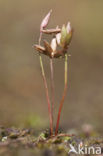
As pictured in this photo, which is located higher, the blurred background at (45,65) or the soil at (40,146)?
the blurred background at (45,65)

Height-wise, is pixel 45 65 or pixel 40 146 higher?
pixel 45 65

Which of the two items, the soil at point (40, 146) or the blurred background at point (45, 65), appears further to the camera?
the blurred background at point (45, 65)

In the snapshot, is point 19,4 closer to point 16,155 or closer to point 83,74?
point 83,74

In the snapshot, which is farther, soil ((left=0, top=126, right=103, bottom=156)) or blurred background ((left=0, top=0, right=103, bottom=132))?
blurred background ((left=0, top=0, right=103, bottom=132))

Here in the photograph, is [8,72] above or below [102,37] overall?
below

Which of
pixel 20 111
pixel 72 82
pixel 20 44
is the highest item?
pixel 20 44

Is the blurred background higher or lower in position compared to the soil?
higher

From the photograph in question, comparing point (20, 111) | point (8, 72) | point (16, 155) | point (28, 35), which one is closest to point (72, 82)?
point (8, 72)

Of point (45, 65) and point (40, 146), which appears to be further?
point (45, 65)
